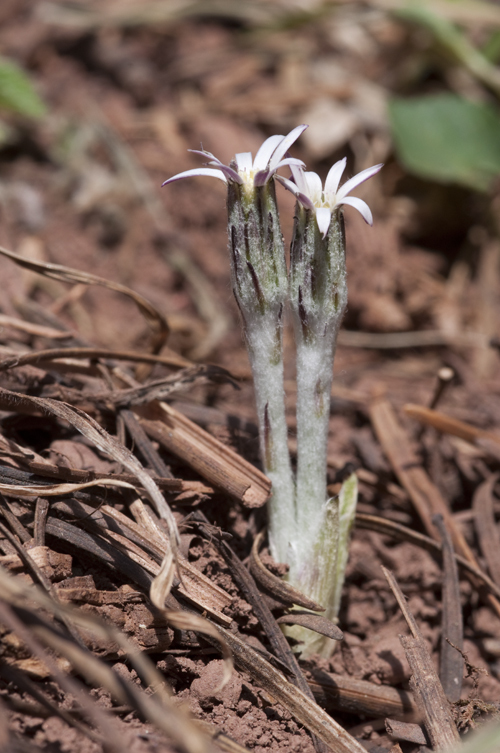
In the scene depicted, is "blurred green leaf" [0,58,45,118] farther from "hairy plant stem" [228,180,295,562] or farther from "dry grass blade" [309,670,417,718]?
"dry grass blade" [309,670,417,718]

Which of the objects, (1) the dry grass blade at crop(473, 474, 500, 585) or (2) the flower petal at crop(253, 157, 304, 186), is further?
(1) the dry grass blade at crop(473, 474, 500, 585)

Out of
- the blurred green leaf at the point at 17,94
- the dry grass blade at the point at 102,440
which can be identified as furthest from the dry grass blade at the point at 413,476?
the blurred green leaf at the point at 17,94

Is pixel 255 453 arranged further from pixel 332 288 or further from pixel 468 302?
pixel 468 302

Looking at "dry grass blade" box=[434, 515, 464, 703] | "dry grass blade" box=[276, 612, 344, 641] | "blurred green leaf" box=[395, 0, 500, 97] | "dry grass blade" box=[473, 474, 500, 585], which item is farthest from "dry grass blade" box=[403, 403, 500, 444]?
"blurred green leaf" box=[395, 0, 500, 97]

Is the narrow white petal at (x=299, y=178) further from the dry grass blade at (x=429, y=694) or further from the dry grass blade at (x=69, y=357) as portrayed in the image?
the dry grass blade at (x=429, y=694)

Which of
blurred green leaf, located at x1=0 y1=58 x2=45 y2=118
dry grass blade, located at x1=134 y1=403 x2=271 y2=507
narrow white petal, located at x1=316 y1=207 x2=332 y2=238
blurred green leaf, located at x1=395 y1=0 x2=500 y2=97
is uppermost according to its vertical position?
blurred green leaf, located at x1=395 y1=0 x2=500 y2=97

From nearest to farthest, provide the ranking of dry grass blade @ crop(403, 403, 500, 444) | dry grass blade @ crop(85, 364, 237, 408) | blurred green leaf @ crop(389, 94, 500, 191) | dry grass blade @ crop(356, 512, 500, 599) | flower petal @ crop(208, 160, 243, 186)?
flower petal @ crop(208, 160, 243, 186)
dry grass blade @ crop(85, 364, 237, 408)
dry grass blade @ crop(356, 512, 500, 599)
dry grass blade @ crop(403, 403, 500, 444)
blurred green leaf @ crop(389, 94, 500, 191)
